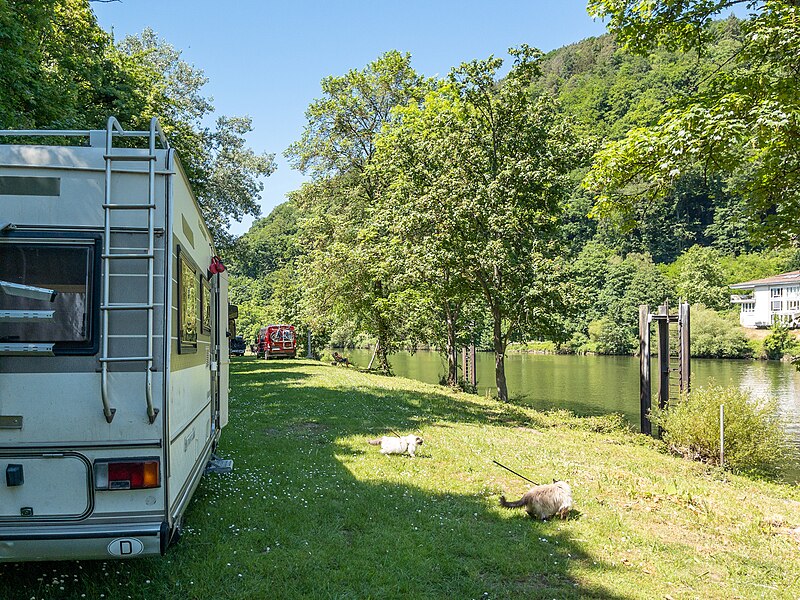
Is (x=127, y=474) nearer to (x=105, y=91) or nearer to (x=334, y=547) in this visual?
(x=334, y=547)

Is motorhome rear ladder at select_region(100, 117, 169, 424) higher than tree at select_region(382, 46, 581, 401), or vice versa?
tree at select_region(382, 46, 581, 401)

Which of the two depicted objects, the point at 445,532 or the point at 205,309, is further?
the point at 205,309

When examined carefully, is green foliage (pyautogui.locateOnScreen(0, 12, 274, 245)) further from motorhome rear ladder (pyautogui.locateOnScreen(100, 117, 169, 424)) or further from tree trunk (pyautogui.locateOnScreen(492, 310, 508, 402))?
tree trunk (pyautogui.locateOnScreen(492, 310, 508, 402))

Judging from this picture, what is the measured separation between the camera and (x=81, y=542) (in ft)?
13.1

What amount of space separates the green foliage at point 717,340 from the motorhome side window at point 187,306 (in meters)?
57.2

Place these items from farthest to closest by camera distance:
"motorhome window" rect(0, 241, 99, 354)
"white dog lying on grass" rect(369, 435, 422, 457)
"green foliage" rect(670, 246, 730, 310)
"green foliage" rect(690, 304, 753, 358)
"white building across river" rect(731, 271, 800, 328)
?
1. "white building across river" rect(731, 271, 800, 328)
2. "green foliage" rect(670, 246, 730, 310)
3. "green foliage" rect(690, 304, 753, 358)
4. "white dog lying on grass" rect(369, 435, 422, 457)
5. "motorhome window" rect(0, 241, 99, 354)

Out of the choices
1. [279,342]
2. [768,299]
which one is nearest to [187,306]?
[279,342]

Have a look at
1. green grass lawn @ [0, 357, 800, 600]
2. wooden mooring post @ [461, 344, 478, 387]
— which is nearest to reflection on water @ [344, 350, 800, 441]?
wooden mooring post @ [461, 344, 478, 387]

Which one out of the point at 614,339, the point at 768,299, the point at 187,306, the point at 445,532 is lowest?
the point at 614,339

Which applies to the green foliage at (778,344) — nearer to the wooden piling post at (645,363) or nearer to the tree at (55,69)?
the wooden piling post at (645,363)

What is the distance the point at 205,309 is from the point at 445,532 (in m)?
3.60

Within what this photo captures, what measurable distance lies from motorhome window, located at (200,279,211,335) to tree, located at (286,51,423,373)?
2032 cm

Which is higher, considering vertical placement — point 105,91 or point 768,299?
point 105,91

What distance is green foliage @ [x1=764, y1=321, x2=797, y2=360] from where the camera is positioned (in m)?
53.9
